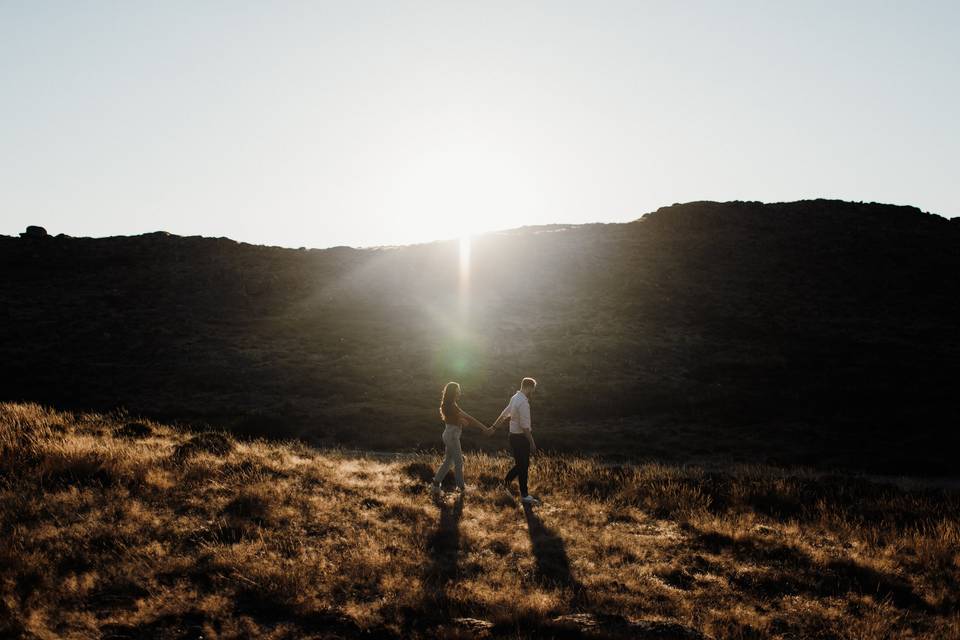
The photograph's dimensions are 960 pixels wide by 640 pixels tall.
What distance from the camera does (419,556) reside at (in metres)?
8.25

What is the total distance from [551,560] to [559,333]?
3507 cm

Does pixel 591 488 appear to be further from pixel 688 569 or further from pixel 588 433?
pixel 588 433

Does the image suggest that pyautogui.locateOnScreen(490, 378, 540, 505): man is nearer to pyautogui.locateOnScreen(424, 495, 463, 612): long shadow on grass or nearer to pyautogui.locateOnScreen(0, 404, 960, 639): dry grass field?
pyautogui.locateOnScreen(0, 404, 960, 639): dry grass field

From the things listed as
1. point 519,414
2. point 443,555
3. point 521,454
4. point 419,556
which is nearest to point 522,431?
point 519,414

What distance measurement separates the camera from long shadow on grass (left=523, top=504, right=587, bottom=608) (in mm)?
7500

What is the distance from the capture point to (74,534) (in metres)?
7.83

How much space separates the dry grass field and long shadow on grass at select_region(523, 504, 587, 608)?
0.04 meters

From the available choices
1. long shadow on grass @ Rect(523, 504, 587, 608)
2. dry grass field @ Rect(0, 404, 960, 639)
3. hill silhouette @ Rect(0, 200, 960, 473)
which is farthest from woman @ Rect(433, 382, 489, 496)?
hill silhouette @ Rect(0, 200, 960, 473)

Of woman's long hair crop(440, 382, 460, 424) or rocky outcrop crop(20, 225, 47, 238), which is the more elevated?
rocky outcrop crop(20, 225, 47, 238)

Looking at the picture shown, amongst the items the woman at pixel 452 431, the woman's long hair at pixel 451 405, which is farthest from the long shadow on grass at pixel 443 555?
the woman's long hair at pixel 451 405

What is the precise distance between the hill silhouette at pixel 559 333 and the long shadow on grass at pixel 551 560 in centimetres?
1327

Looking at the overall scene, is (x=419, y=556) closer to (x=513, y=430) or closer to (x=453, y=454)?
(x=513, y=430)

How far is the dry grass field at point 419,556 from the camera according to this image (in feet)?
21.1

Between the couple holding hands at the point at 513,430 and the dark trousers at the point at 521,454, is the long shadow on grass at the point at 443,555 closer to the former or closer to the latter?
the couple holding hands at the point at 513,430
